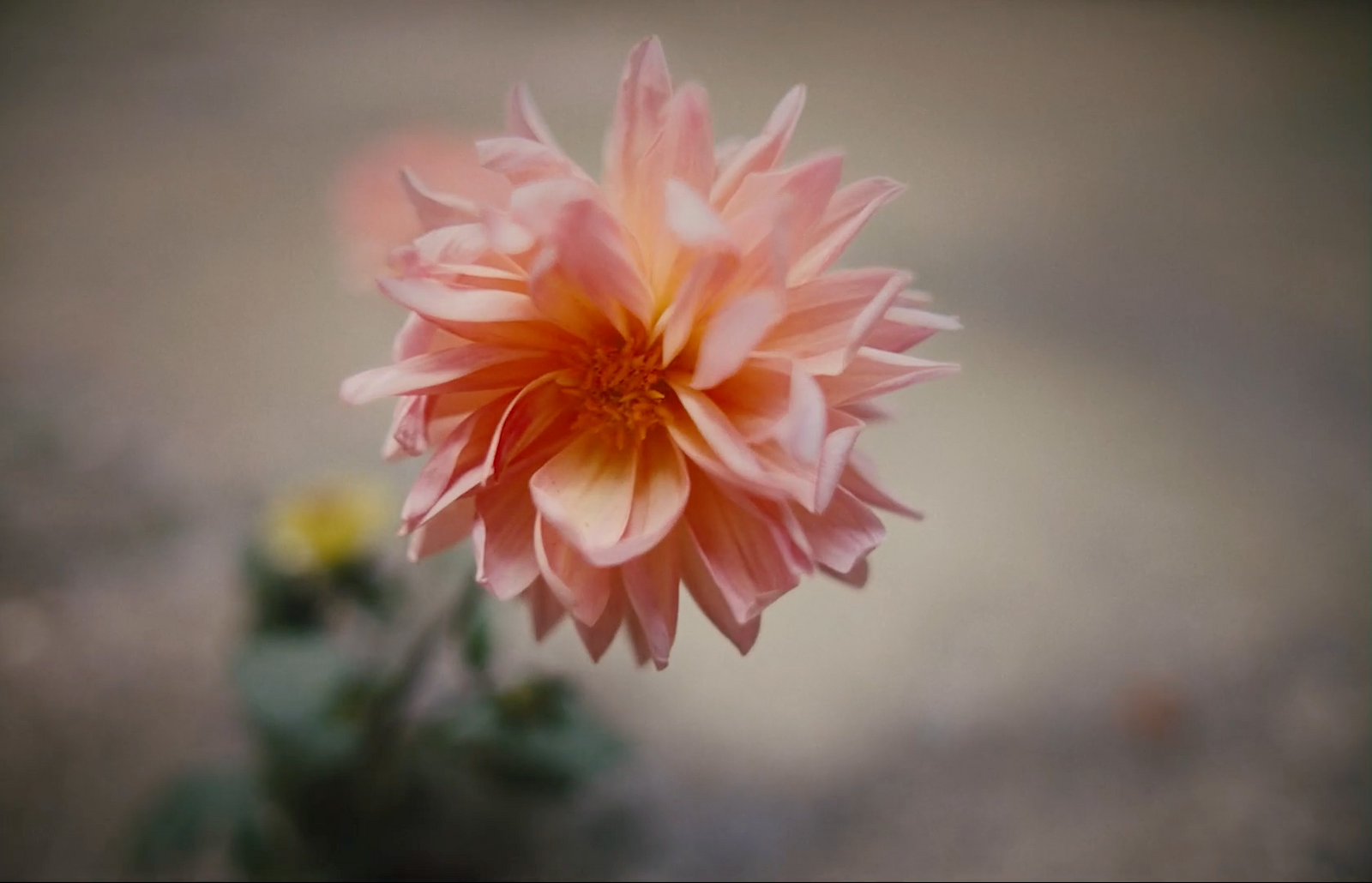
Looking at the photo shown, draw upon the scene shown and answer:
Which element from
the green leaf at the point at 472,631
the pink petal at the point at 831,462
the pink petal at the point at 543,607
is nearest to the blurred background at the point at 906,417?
the green leaf at the point at 472,631

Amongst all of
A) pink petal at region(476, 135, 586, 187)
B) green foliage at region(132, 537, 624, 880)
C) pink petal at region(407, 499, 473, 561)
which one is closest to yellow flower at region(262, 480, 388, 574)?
green foliage at region(132, 537, 624, 880)

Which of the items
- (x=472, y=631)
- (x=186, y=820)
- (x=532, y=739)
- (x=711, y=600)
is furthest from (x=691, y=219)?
(x=186, y=820)

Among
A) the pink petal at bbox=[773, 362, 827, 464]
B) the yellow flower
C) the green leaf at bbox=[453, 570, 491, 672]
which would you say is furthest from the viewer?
the yellow flower

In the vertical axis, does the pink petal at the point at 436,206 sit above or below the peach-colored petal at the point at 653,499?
above

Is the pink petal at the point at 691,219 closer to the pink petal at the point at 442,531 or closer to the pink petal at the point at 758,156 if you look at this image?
the pink petal at the point at 758,156

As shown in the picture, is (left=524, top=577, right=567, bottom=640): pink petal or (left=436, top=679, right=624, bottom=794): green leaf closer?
(left=524, top=577, right=567, bottom=640): pink petal

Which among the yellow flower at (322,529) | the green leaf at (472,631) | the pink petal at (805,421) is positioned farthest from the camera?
the yellow flower at (322,529)

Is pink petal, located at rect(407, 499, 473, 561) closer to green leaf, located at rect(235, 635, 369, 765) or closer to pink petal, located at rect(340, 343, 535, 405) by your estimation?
pink petal, located at rect(340, 343, 535, 405)
